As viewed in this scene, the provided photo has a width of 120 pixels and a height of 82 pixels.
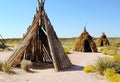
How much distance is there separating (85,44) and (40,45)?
9342mm

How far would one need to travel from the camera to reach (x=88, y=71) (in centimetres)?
1097

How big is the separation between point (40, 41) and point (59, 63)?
2.45 m

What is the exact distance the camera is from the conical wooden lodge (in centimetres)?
1189

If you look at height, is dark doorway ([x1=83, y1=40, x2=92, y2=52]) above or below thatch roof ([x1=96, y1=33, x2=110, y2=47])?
below

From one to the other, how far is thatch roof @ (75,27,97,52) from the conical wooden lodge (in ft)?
26.9

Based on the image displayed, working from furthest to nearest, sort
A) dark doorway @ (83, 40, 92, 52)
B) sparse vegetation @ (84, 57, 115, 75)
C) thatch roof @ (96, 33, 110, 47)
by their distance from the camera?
1. thatch roof @ (96, 33, 110, 47)
2. dark doorway @ (83, 40, 92, 52)
3. sparse vegetation @ (84, 57, 115, 75)

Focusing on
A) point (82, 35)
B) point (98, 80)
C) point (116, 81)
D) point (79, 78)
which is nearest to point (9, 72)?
point (79, 78)

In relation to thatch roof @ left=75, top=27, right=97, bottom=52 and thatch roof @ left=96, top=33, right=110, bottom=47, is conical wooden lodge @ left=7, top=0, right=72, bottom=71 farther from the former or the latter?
thatch roof @ left=96, top=33, right=110, bottom=47

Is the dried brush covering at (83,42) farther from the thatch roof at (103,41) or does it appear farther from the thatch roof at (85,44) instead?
the thatch roof at (103,41)

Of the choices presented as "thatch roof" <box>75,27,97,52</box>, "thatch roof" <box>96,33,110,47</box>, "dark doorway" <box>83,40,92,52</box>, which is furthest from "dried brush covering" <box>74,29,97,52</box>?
"thatch roof" <box>96,33,110,47</box>

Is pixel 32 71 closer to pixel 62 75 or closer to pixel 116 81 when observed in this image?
pixel 62 75

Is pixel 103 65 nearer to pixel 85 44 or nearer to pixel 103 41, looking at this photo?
pixel 85 44

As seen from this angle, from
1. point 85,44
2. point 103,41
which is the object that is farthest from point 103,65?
point 103,41

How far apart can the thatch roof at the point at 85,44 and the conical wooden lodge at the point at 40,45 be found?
26.9 feet
